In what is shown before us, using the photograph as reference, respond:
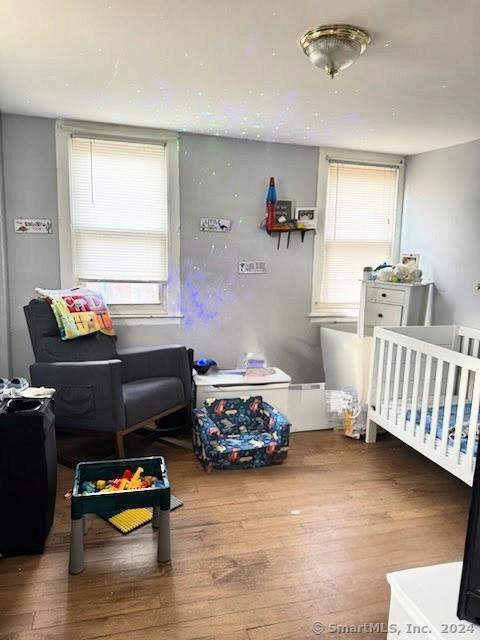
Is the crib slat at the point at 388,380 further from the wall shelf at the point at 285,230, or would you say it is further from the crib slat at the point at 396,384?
the wall shelf at the point at 285,230

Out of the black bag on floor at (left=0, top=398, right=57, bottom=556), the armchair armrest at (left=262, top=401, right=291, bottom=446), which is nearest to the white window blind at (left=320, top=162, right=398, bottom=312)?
the armchair armrest at (left=262, top=401, right=291, bottom=446)

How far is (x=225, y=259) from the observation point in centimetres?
353

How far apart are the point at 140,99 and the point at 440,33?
156 cm

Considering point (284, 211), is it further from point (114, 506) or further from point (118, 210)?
point (114, 506)

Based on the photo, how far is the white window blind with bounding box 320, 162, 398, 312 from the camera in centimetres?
374

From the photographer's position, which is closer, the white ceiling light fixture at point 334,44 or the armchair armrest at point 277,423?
the white ceiling light fixture at point 334,44

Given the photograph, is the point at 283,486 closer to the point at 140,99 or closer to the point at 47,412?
the point at 47,412

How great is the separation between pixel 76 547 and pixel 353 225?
306cm

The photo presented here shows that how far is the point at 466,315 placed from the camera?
3262mm

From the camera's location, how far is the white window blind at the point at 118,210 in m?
3.20

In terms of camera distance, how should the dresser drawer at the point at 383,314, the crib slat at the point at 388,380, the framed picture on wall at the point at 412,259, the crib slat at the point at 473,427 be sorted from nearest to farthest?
the crib slat at the point at 473,427 → the crib slat at the point at 388,380 → the dresser drawer at the point at 383,314 → the framed picture on wall at the point at 412,259

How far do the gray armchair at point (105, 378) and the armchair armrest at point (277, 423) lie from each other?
0.53 m

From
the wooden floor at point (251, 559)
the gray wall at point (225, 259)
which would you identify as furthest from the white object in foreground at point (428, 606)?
the gray wall at point (225, 259)

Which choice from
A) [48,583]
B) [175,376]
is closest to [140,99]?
[175,376]
